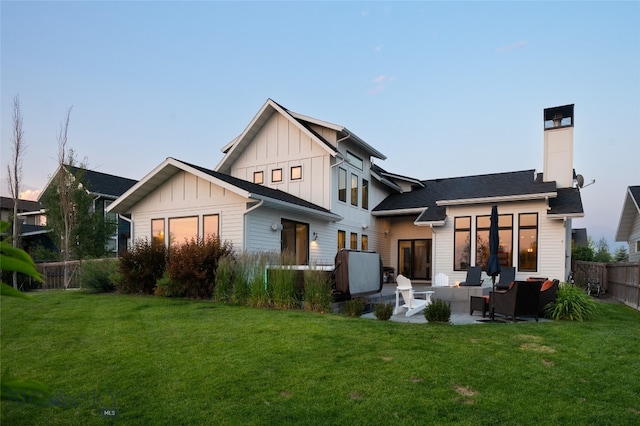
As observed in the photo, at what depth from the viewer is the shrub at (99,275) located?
12547 millimetres

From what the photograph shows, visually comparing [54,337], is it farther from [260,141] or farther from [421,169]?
[421,169]

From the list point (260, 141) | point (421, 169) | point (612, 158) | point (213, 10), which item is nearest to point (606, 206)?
point (612, 158)

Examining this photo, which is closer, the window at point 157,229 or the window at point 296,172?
the window at point 157,229

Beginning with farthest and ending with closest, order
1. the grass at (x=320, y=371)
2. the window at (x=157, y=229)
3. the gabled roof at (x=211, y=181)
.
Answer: the window at (x=157, y=229), the gabled roof at (x=211, y=181), the grass at (x=320, y=371)

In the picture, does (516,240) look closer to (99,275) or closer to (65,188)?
(99,275)

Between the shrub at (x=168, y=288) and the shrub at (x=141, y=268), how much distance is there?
2.10 feet

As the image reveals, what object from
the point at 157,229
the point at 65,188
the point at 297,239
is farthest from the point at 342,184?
the point at 65,188

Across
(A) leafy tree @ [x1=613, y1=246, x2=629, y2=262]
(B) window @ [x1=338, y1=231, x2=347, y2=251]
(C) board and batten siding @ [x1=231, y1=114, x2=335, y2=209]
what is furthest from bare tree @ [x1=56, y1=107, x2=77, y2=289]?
(A) leafy tree @ [x1=613, y1=246, x2=629, y2=262]

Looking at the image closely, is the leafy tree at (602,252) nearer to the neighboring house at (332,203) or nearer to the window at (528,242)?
the neighboring house at (332,203)

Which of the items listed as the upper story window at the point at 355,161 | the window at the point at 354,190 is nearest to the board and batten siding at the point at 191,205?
the upper story window at the point at 355,161

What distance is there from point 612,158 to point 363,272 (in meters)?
19.0

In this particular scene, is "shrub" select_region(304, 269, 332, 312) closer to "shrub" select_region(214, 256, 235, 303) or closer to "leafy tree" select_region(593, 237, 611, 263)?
"shrub" select_region(214, 256, 235, 303)

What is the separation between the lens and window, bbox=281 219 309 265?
556 inches

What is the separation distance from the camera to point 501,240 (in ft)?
49.1
